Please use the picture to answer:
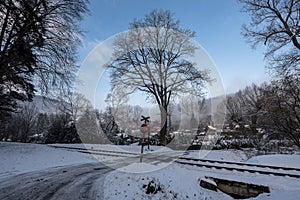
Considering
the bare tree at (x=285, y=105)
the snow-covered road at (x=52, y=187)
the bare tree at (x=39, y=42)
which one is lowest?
the snow-covered road at (x=52, y=187)

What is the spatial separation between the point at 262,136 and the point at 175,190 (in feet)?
39.4

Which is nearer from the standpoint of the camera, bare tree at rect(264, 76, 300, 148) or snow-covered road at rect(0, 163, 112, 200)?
snow-covered road at rect(0, 163, 112, 200)

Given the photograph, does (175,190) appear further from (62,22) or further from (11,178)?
(62,22)

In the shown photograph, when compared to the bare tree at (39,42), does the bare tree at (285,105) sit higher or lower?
lower

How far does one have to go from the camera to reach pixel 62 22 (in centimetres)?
1112

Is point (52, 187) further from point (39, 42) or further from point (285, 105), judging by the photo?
point (285, 105)

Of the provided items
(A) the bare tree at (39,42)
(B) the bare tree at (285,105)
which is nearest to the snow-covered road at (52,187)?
(A) the bare tree at (39,42)

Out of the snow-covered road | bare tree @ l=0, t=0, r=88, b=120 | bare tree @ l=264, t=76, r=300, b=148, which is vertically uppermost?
bare tree @ l=0, t=0, r=88, b=120

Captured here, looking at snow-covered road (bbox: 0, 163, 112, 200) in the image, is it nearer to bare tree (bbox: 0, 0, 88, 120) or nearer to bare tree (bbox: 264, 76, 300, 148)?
bare tree (bbox: 0, 0, 88, 120)

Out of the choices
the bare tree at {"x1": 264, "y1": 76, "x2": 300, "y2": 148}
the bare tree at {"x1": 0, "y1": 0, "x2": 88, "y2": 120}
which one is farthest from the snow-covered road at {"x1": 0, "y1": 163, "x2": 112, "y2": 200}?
the bare tree at {"x1": 264, "y1": 76, "x2": 300, "y2": 148}

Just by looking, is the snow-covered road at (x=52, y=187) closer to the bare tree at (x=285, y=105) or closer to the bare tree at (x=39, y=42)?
the bare tree at (x=39, y=42)

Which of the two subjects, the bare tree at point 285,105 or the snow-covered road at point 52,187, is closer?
the snow-covered road at point 52,187

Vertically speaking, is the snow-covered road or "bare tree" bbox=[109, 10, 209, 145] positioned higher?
"bare tree" bbox=[109, 10, 209, 145]

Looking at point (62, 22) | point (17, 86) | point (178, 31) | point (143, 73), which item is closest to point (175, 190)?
point (62, 22)
